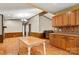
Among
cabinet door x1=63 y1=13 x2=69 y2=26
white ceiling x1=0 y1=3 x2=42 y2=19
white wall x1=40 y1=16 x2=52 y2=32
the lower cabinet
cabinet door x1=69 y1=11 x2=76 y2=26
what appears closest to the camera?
white ceiling x1=0 y1=3 x2=42 y2=19

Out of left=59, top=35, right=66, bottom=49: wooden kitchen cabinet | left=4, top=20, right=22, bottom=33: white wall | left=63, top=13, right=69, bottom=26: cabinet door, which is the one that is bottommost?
left=59, top=35, right=66, bottom=49: wooden kitchen cabinet

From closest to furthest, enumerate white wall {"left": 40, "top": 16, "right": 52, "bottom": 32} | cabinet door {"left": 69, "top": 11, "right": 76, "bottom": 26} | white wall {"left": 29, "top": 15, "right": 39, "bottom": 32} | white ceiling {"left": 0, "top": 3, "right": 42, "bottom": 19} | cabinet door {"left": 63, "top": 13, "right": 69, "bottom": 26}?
white ceiling {"left": 0, "top": 3, "right": 42, "bottom": 19}
white wall {"left": 29, "top": 15, "right": 39, "bottom": 32}
white wall {"left": 40, "top": 16, "right": 52, "bottom": 32}
cabinet door {"left": 69, "top": 11, "right": 76, "bottom": 26}
cabinet door {"left": 63, "top": 13, "right": 69, "bottom": 26}

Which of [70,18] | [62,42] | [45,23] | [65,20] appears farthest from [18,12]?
[65,20]

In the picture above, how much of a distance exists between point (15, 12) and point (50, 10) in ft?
2.23

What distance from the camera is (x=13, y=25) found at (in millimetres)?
2637

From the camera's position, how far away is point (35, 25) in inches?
119

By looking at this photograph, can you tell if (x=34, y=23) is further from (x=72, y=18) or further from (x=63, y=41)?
(x=72, y=18)

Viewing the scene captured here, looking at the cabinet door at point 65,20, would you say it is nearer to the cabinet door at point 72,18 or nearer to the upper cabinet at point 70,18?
the upper cabinet at point 70,18

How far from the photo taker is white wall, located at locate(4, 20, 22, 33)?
260 cm

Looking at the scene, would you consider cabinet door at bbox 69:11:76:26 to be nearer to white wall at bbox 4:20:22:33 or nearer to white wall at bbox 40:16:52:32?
white wall at bbox 40:16:52:32

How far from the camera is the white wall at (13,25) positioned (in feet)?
8.53

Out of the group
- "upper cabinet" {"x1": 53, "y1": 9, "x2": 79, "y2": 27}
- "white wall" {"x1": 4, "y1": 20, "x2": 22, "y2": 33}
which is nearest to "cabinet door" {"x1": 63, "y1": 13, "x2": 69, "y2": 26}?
"upper cabinet" {"x1": 53, "y1": 9, "x2": 79, "y2": 27}

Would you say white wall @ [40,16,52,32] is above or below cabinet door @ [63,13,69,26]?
below
